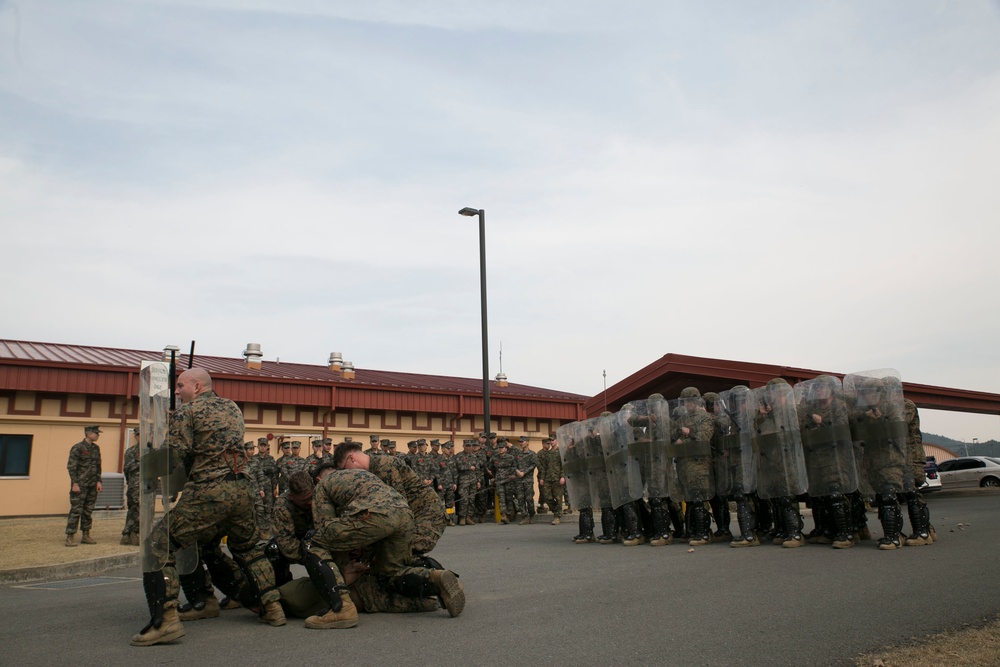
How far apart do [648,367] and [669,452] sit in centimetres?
1020

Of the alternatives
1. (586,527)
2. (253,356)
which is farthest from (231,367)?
(586,527)

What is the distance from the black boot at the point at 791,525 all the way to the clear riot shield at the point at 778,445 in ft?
0.49

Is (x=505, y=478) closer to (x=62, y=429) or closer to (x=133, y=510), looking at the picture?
(x=133, y=510)

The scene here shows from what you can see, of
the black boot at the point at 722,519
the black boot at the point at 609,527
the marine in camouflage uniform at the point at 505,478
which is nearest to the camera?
the black boot at the point at 722,519

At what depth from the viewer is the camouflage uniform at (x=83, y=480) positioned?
13930 millimetres

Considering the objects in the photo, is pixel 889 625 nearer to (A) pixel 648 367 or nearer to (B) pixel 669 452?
(B) pixel 669 452

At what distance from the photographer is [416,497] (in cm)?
714

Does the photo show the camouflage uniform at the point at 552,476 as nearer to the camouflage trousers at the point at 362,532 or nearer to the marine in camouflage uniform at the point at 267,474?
the marine in camouflage uniform at the point at 267,474

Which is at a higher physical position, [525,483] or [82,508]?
[525,483]

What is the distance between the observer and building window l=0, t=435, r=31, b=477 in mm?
21312

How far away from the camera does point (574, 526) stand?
17.4 m

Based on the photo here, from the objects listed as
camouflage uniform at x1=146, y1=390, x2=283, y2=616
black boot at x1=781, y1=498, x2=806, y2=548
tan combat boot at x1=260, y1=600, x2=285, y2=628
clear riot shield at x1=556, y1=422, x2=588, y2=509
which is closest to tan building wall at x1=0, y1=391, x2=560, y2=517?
clear riot shield at x1=556, y1=422, x2=588, y2=509

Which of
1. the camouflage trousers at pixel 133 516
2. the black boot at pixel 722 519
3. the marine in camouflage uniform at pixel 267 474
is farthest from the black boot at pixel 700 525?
the marine in camouflage uniform at pixel 267 474

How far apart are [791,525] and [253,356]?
21535 millimetres
